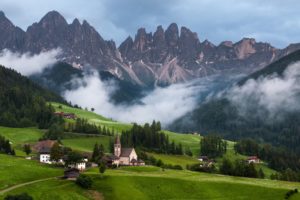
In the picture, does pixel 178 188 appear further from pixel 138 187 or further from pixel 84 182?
pixel 84 182

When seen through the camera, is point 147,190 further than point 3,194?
Yes

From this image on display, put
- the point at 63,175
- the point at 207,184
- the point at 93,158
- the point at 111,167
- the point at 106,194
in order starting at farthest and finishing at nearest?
the point at 93,158 → the point at 111,167 → the point at 63,175 → the point at 207,184 → the point at 106,194

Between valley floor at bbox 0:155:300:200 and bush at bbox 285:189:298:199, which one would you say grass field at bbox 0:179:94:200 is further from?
bush at bbox 285:189:298:199

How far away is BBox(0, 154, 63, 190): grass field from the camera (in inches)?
5502

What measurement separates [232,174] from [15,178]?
253ft

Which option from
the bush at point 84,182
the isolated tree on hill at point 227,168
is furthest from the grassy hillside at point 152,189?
the isolated tree on hill at point 227,168

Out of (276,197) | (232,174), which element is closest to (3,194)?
(276,197)

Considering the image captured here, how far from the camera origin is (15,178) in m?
142

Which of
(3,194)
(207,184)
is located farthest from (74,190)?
(207,184)

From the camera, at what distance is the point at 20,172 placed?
489 feet

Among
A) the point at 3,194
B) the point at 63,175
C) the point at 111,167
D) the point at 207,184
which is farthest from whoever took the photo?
the point at 111,167

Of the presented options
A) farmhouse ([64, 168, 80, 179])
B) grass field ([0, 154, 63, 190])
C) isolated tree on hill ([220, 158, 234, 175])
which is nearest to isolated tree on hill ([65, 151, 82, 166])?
grass field ([0, 154, 63, 190])

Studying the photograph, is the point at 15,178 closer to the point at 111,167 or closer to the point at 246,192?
the point at 111,167

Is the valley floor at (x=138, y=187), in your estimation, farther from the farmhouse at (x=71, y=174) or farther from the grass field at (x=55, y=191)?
the farmhouse at (x=71, y=174)
